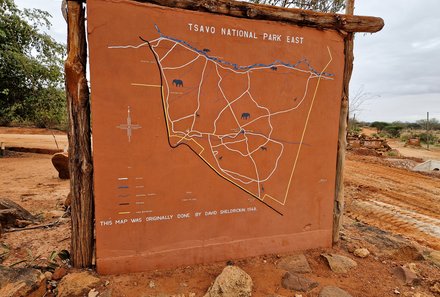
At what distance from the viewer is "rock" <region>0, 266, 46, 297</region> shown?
7.18 feet

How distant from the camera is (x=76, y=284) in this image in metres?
2.48

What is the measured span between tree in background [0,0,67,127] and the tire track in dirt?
1029 centimetres

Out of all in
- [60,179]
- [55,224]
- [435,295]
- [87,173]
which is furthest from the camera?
[60,179]

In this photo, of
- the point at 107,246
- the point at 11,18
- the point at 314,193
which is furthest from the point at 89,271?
the point at 11,18

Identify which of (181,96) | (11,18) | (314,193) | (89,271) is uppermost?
(11,18)

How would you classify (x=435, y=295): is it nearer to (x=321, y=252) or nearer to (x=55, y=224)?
(x=321, y=252)

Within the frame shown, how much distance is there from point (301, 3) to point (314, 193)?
697cm

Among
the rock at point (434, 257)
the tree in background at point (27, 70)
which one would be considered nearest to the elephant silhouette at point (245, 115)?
the rock at point (434, 257)

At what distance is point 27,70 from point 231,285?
10.0 metres

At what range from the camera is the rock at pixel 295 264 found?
Answer: 10.1 ft

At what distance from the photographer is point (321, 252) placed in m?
3.44

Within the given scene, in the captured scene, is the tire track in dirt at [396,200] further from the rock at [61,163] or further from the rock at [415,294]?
the rock at [61,163]

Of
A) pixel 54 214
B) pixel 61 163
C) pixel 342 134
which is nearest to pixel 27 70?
pixel 61 163

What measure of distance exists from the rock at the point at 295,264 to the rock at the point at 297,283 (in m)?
0.15
